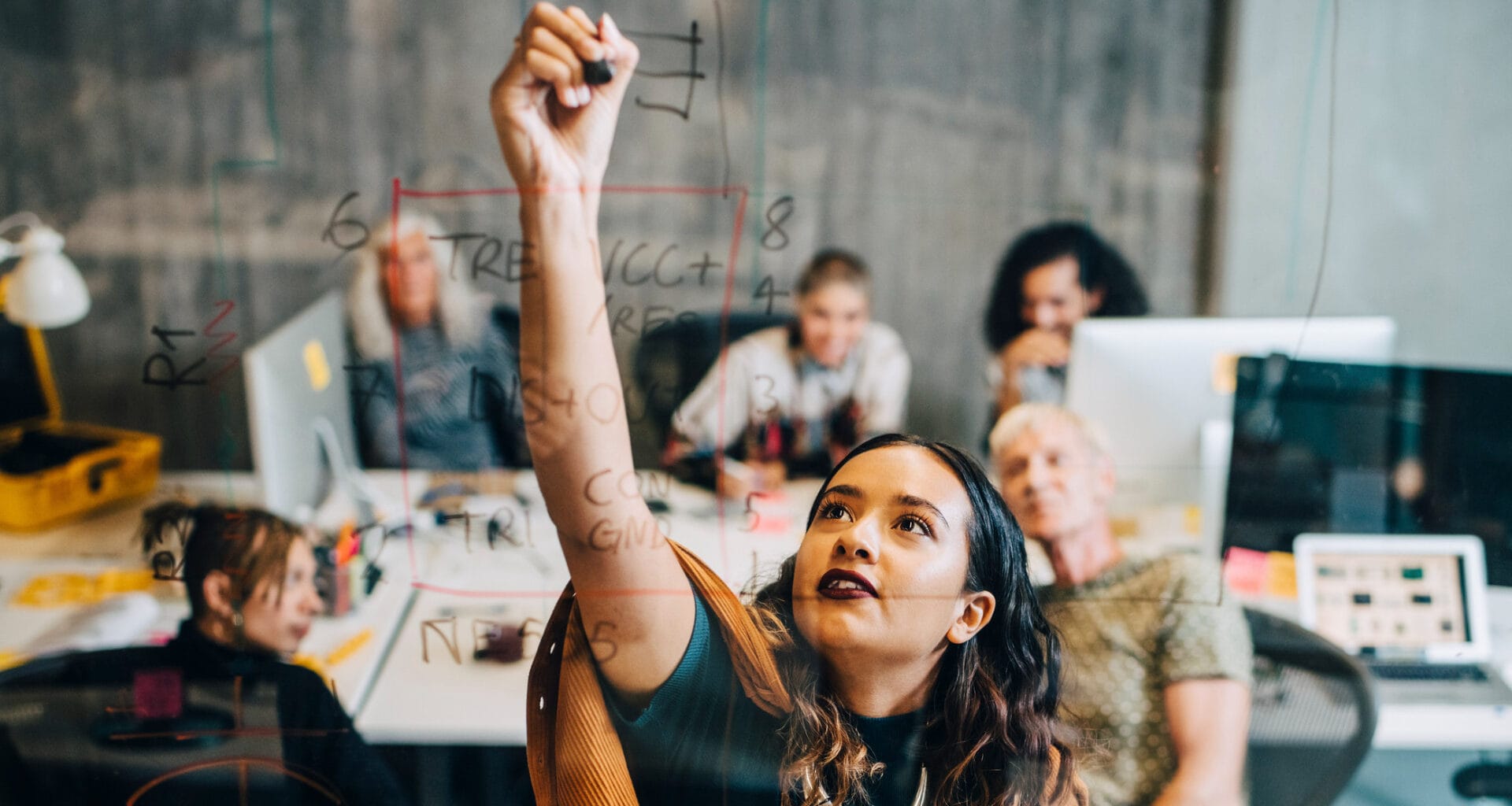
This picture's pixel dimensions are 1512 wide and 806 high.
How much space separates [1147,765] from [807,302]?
423 millimetres

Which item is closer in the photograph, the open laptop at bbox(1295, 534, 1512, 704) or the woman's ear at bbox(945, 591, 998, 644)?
the woman's ear at bbox(945, 591, 998, 644)

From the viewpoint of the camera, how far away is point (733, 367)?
0.68m

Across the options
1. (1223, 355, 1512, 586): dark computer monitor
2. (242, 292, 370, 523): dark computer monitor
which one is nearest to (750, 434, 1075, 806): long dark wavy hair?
(1223, 355, 1512, 586): dark computer monitor

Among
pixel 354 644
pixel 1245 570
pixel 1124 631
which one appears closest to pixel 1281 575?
pixel 1245 570

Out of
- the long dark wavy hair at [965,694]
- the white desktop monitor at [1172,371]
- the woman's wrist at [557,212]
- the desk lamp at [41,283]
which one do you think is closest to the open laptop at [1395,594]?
the white desktop monitor at [1172,371]

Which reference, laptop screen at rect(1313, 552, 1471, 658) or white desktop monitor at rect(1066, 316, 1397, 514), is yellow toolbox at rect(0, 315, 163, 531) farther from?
laptop screen at rect(1313, 552, 1471, 658)

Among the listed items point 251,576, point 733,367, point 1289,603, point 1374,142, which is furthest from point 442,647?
point 1374,142

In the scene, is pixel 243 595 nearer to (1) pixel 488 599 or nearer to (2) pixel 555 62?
(1) pixel 488 599

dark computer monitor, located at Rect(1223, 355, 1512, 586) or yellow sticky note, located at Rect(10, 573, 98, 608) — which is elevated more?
dark computer monitor, located at Rect(1223, 355, 1512, 586)

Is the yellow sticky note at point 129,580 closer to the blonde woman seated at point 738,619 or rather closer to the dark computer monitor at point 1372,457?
the blonde woman seated at point 738,619

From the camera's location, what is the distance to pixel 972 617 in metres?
0.65

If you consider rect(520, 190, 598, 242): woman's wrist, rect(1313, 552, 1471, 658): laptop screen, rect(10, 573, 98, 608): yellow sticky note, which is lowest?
rect(1313, 552, 1471, 658): laptop screen

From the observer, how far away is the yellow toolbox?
673 mm

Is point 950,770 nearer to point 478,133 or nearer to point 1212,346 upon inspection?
point 1212,346
